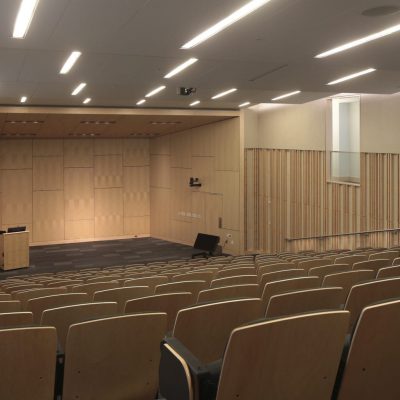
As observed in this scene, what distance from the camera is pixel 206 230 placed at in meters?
20.4

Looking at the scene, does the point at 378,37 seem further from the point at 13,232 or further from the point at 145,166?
the point at 145,166

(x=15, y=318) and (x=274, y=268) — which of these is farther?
(x=274, y=268)

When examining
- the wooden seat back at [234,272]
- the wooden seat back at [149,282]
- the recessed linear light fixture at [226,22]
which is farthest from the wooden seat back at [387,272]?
the recessed linear light fixture at [226,22]

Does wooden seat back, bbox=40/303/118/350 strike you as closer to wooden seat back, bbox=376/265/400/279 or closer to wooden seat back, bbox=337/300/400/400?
wooden seat back, bbox=337/300/400/400

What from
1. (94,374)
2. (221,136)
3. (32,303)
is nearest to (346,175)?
(221,136)

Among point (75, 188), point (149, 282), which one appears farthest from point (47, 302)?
point (75, 188)

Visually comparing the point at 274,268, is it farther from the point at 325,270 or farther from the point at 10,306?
the point at 10,306

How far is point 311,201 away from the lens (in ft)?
52.5

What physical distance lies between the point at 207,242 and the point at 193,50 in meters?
11.4

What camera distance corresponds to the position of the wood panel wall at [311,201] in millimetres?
13117

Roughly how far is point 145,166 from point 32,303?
20.2m

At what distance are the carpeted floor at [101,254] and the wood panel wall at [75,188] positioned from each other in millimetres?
954

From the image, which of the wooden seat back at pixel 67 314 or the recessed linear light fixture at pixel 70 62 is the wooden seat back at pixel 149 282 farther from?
the recessed linear light fixture at pixel 70 62

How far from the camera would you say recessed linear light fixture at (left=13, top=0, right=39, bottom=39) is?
5.44 meters
